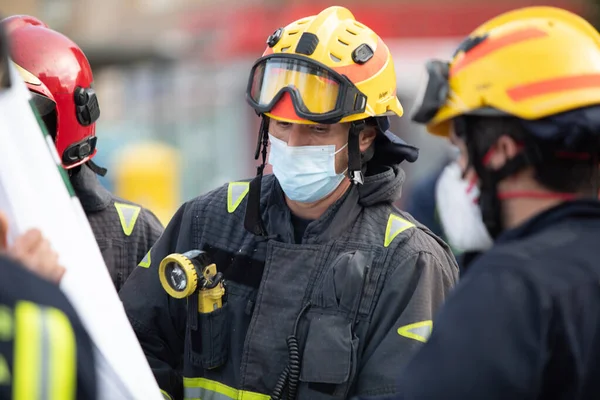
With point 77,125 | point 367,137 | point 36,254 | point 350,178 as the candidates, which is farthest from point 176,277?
point 36,254

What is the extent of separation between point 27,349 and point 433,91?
4.55 ft

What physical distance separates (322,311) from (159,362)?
77 centimetres

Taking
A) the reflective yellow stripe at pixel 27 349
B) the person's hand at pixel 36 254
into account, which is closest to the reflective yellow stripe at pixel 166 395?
the person's hand at pixel 36 254

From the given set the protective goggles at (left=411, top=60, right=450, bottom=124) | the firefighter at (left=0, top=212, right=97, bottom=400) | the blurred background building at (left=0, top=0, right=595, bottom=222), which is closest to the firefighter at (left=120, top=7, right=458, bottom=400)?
the protective goggles at (left=411, top=60, right=450, bottom=124)

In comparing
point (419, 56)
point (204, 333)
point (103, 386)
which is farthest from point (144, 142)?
point (103, 386)

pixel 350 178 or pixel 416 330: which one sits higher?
pixel 350 178

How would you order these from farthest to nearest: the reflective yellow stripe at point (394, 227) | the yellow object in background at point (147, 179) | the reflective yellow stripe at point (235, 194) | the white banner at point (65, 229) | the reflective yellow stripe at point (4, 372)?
the yellow object in background at point (147, 179), the reflective yellow stripe at point (235, 194), the reflective yellow stripe at point (394, 227), the white banner at point (65, 229), the reflective yellow stripe at point (4, 372)

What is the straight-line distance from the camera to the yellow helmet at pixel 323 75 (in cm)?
350

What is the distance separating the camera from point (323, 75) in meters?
3.51

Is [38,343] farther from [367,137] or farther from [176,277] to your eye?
[367,137]

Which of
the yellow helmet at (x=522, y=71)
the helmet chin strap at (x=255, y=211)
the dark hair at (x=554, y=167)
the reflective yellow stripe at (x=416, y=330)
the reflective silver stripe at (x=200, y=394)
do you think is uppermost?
the yellow helmet at (x=522, y=71)

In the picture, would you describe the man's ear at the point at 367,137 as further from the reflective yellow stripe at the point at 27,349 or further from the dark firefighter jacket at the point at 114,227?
the reflective yellow stripe at the point at 27,349

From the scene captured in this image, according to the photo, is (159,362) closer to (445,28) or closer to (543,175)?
(543,175)

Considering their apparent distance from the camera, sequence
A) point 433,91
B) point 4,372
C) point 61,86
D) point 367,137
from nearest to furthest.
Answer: point 4,372, point 433,91, point 367,137, point 61,86
